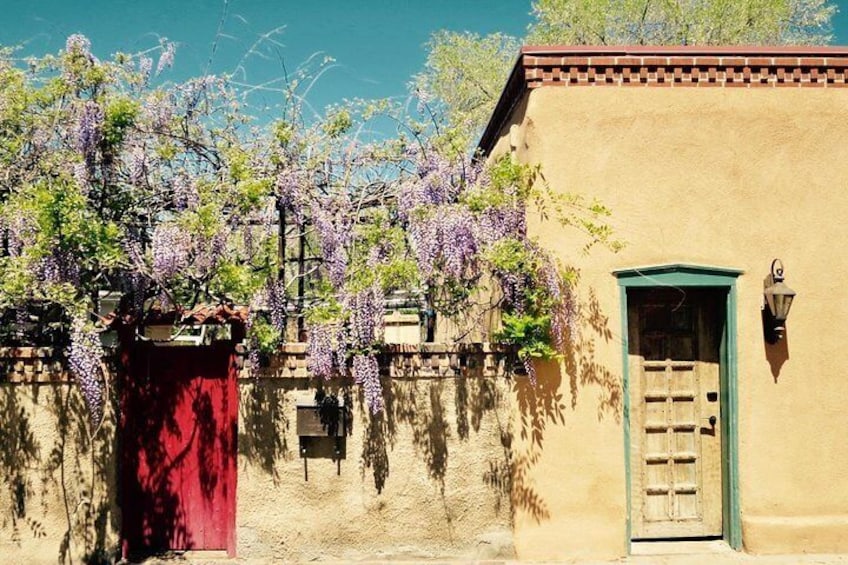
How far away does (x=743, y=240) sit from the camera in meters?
6.04

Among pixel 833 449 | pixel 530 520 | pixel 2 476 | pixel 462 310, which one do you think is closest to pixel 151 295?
pixel 2 476

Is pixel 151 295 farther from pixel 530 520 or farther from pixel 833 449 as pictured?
pixel 833 449

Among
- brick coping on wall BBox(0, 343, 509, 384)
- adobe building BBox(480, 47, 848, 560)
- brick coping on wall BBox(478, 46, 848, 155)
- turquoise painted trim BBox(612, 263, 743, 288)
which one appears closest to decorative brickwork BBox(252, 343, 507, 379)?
brick coping on wall BBox(0, 343, 509, 384)

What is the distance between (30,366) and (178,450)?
1.43 metres

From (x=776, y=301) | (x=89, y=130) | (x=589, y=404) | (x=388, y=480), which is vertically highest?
(x=89, y=130)

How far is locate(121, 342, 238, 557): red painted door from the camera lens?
231 inches

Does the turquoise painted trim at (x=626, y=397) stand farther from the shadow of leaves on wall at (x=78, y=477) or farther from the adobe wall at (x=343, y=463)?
the shadow of leaves on wall at (x=78, y=477)

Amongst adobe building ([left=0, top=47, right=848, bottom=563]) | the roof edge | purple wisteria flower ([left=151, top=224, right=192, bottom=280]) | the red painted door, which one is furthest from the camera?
the roof edge

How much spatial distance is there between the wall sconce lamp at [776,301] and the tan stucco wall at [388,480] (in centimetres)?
244

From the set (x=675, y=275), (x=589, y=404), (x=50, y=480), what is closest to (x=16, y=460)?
(x=50, y=480)

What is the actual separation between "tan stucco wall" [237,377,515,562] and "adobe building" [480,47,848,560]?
1.76ft

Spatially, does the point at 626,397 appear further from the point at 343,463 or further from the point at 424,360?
the point at 343,463

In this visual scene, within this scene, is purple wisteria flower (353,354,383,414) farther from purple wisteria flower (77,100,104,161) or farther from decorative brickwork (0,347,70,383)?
purple wisteria flower (77,100,104,161)

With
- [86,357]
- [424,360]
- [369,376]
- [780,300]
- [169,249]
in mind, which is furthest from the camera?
[424,360]
